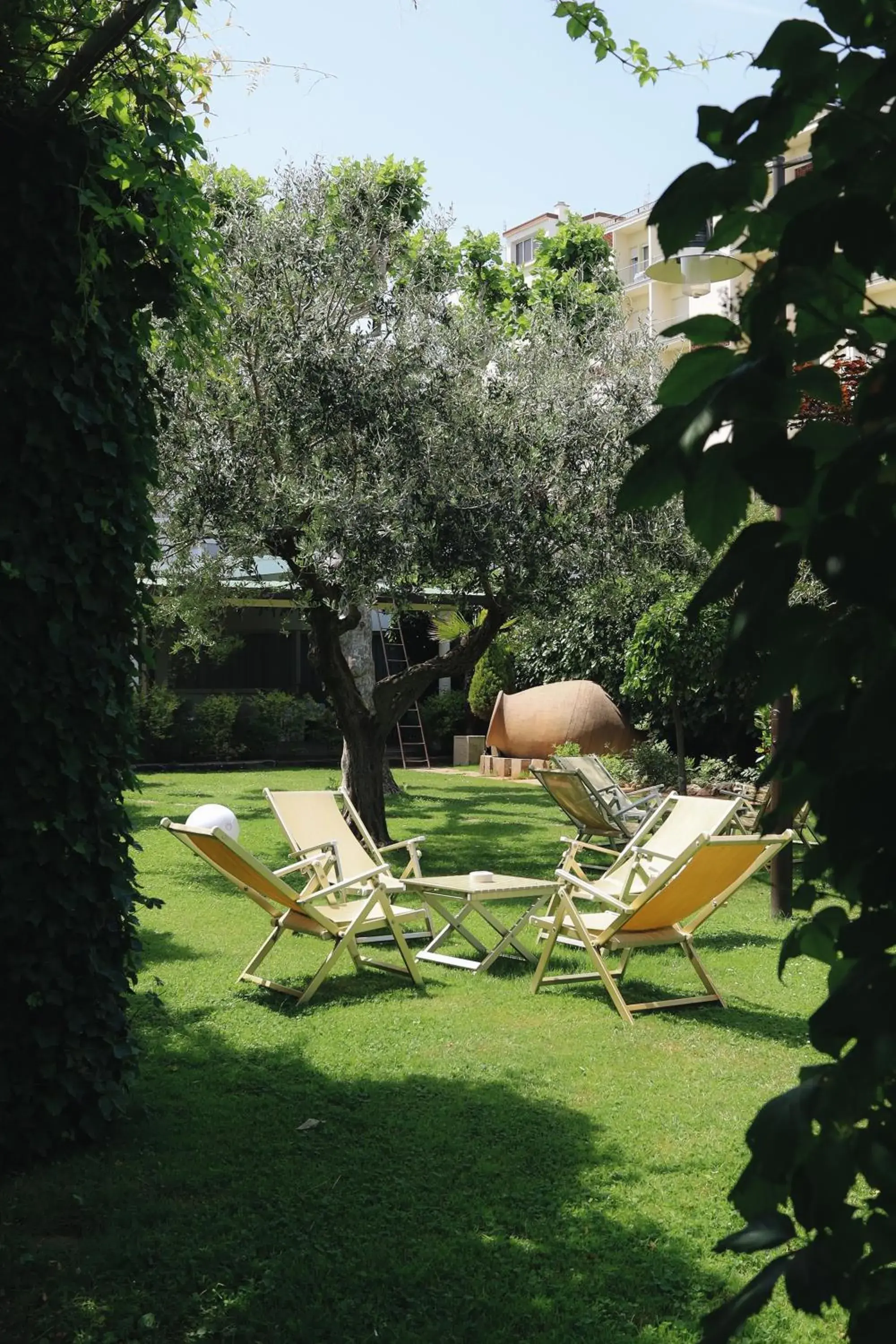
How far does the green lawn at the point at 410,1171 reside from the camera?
3.36 m

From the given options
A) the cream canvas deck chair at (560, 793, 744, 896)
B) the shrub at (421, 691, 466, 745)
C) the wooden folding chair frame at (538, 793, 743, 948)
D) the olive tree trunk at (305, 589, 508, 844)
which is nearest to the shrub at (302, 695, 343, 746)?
the shrub at (421, 691, 466, 745)

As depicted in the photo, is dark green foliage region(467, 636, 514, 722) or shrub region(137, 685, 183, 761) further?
dark green foliage region(467, 636, 514, 722)

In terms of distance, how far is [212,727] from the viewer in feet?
68.0

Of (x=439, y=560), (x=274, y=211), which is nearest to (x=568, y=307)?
(x=274, y=211)

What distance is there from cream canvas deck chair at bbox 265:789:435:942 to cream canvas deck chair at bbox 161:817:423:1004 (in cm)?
20

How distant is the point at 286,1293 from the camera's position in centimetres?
341

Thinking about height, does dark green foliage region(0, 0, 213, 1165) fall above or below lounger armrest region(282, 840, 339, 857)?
above

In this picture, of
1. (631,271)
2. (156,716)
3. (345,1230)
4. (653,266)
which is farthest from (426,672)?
(631,271)

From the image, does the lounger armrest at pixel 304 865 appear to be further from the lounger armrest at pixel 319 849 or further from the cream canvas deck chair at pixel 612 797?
the cream canvas deck chair at pixel 612 797

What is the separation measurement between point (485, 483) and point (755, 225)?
31.2 ft

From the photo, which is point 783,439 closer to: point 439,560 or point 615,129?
point 615,129

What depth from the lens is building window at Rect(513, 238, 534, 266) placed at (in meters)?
50.0

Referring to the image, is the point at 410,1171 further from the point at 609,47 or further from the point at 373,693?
the point at 373,693

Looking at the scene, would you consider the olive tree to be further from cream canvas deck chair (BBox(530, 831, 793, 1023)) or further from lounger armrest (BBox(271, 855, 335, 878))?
cream canvas deck chair (BBox(530, 831, 793, 1023))
